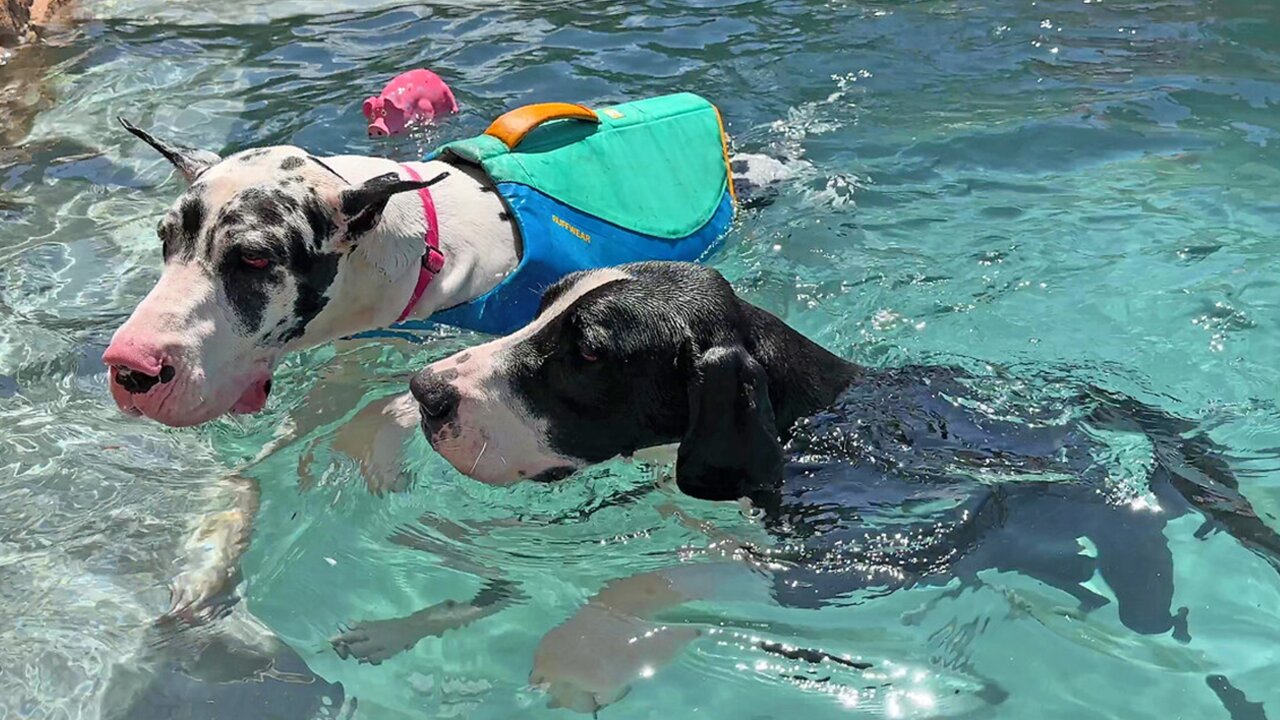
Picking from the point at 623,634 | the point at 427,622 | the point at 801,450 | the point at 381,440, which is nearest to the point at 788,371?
the point at 801,450

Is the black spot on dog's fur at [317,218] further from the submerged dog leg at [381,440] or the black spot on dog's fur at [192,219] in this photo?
the submerged dog leg at [381,440]

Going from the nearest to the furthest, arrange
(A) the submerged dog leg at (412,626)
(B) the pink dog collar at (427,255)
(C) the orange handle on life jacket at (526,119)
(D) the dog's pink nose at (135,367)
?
(D) the dog's pink nose at (135,367)
(A) the submerged dog leg at (412,626)
(B) the pink dog collar at (427,255)
(C) the orange handle on life jacket at (526,119)

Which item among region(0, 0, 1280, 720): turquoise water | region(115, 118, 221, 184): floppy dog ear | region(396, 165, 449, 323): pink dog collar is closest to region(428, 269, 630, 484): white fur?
region(0, 0, 1280, 720): turquoise water

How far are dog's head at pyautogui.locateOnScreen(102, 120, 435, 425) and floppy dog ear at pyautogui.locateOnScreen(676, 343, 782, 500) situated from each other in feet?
4.30

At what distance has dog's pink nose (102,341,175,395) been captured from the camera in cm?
387

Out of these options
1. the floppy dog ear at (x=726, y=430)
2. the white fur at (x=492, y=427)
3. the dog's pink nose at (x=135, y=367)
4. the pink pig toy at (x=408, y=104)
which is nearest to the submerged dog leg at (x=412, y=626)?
the white fur at (x=492, y=427)

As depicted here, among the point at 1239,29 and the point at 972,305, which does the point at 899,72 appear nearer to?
the point at 1239,29

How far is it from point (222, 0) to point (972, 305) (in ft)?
31.8

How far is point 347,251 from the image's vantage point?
4.58m

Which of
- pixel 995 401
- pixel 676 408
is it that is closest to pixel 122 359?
pixel 676 408

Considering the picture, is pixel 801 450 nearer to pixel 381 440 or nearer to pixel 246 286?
pixel 381 440

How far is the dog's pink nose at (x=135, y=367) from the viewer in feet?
12.7

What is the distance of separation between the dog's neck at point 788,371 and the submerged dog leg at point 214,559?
212 cm

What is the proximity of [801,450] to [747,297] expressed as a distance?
83.4 inches
